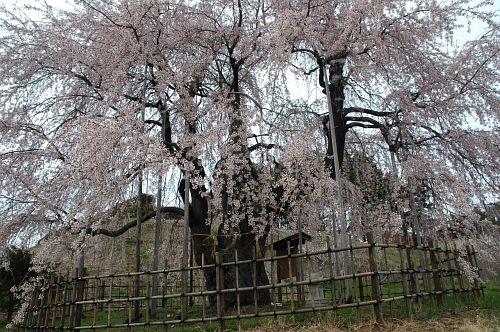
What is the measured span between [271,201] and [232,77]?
369 cm

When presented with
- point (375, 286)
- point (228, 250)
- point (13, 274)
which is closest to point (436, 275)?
point (375, 286)

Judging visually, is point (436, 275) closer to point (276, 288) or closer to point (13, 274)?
point (276, 288)

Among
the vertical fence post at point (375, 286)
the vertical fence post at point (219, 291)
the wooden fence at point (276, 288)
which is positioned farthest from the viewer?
the vertical fence post at point (219, 291)

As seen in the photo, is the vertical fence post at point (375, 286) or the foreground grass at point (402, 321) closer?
the foreground grass at point (402, 321)

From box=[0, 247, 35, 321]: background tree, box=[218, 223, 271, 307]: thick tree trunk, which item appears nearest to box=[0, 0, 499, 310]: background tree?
box=[218, 223, 271, 307]: thick tree trunk

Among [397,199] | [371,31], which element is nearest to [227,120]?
→ [371,31]

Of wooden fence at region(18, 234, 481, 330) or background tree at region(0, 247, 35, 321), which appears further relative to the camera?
background tree at region(0, 247, 35, 321)

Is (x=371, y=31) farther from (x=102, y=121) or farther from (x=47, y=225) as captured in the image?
(x=47, y=225)

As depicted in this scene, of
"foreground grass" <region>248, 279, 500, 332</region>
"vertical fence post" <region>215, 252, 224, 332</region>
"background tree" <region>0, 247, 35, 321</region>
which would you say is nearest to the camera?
"foreground grass" <region>248, 279, 500, 332</region>

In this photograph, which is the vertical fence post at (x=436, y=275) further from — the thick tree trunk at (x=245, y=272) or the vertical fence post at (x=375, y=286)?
the thick tree trunk at (x=245, y=272)

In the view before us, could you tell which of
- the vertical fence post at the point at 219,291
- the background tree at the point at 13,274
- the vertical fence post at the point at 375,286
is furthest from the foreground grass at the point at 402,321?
the background tree at the point at 13,274

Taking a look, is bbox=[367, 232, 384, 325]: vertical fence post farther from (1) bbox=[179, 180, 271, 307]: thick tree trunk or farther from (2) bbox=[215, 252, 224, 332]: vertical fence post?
(1) bbox=[179, 180, 271, 307]: thick tree trunk

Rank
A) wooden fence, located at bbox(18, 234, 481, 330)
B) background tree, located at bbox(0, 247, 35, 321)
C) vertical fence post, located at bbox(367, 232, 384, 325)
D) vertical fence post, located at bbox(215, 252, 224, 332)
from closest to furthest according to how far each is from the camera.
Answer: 1. vertical fence post, located at bbox(367, 232, 384, 325)
2. wooden fence, located at bbox(18, 234, 481, 330)
3. vertical fence post, located at bbox(215, 252, 224, 332)
4. background tree, located at bbox(0, 247, 35, 321)

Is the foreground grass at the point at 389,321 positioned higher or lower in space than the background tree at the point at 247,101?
lower
